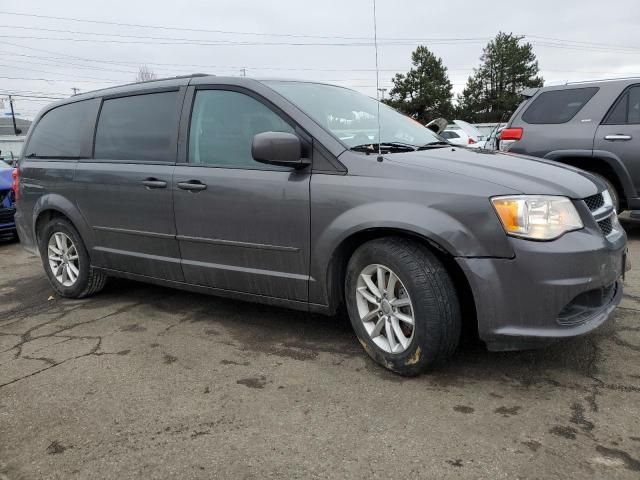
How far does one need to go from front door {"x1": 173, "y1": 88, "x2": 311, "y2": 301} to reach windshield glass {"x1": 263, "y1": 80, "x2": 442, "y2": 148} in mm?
237

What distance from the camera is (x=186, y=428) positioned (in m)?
2.65

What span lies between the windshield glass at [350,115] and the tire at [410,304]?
73 cm

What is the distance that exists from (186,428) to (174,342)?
121cm

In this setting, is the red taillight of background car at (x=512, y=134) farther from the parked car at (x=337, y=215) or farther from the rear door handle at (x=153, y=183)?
the rear door handle at (x=153, y=183)

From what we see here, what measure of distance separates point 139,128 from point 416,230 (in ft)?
7.92

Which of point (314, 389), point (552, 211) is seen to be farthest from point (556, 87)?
point (314, 389)

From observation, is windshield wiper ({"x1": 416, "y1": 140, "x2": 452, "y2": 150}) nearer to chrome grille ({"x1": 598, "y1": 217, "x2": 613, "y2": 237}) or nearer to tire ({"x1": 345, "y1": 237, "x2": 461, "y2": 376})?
tire ({"x1": 345, "y1": 237, "x2": 461, "y2": 376})

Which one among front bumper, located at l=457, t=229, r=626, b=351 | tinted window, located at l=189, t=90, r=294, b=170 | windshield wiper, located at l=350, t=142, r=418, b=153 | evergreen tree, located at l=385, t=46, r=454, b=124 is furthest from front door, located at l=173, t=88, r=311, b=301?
evergreen tree, located at l=385, t=46, r=454, b=124

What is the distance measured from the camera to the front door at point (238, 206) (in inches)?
132

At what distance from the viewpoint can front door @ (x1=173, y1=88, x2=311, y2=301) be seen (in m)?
3.36

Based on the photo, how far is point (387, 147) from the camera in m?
3.42

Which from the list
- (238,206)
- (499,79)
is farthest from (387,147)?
(499,79)

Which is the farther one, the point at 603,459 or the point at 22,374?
the point at 22,374

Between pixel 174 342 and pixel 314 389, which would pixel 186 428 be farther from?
pixel 174 342
